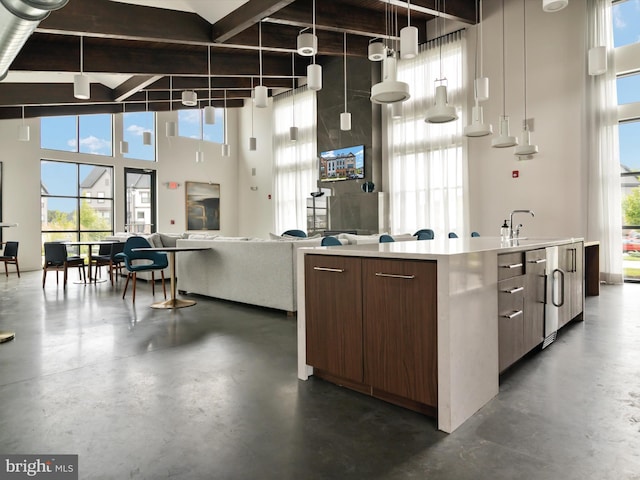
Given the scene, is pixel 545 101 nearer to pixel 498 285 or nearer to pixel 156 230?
pixel 498 285

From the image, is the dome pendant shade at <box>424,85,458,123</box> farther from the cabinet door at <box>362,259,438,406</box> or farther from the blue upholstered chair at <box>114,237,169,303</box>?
the blue upholstered chair at <box>114,237,169,303</box>

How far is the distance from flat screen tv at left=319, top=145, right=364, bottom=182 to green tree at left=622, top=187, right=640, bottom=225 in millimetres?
5075

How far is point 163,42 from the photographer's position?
702 cm

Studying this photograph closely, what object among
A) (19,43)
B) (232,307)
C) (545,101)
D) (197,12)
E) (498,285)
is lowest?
(232,307)

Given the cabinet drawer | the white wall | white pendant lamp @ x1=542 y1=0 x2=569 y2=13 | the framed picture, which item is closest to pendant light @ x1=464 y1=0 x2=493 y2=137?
white pendant lamp @ x1=542 y1=0 x2=569 y2=13

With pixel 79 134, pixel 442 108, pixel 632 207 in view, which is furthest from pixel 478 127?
pixel 79 134

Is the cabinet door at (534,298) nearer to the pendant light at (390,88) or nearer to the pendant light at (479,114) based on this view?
the pendant light at (390,88)

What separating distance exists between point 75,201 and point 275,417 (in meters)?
11.0

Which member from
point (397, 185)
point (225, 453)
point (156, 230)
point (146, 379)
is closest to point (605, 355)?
point (225, 453)

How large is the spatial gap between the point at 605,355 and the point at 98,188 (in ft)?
39.0

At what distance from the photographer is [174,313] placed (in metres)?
4.89

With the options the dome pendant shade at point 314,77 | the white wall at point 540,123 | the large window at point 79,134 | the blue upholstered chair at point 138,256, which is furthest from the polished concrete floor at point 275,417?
the large window at point 79,134

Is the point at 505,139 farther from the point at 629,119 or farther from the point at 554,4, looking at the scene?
the point at 629,119

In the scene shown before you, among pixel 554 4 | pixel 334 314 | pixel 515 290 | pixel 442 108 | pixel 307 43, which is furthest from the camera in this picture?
pixel 307 43
